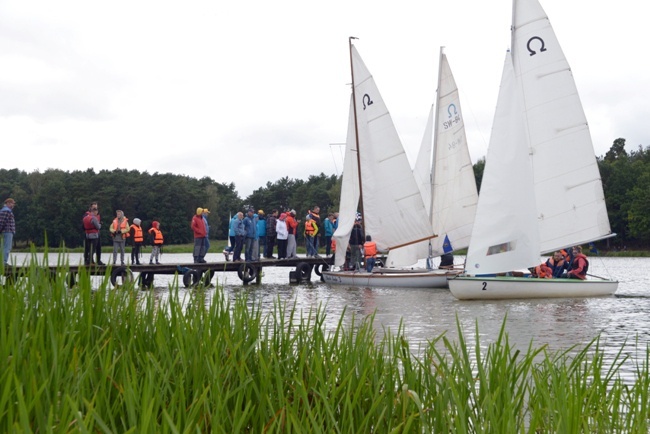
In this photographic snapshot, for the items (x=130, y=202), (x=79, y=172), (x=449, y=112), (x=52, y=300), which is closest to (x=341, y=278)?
(x=449, y=112)

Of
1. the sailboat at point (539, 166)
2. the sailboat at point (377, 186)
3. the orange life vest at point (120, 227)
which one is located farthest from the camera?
the sailboat at point (377, 186)

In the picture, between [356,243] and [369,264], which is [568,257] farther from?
[356,243]

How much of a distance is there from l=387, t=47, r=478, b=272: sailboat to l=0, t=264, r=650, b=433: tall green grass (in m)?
25.1

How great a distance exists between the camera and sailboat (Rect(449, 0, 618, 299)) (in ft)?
72.6

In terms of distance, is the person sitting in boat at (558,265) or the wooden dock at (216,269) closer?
the person sitting in boat at (558,265)

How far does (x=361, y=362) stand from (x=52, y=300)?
1.87 metres

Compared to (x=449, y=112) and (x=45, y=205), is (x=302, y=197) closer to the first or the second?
(x=45, y=205)

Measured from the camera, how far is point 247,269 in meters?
29.9

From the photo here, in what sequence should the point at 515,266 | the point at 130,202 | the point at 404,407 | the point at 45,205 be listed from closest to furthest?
the point at 404,407 < the point at 515,266 < the point at 45,205 < the point at 130,202

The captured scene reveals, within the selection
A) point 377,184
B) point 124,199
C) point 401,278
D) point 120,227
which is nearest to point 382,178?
point 377,184

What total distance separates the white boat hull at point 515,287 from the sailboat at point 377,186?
735 centimetres

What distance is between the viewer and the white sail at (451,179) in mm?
30844

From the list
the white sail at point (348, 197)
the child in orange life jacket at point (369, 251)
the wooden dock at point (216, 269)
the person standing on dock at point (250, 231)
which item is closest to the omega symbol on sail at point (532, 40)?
the white sail at point (348, 197)

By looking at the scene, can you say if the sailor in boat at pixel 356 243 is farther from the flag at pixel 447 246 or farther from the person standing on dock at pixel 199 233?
the person standing on dock at pixel 199 233
